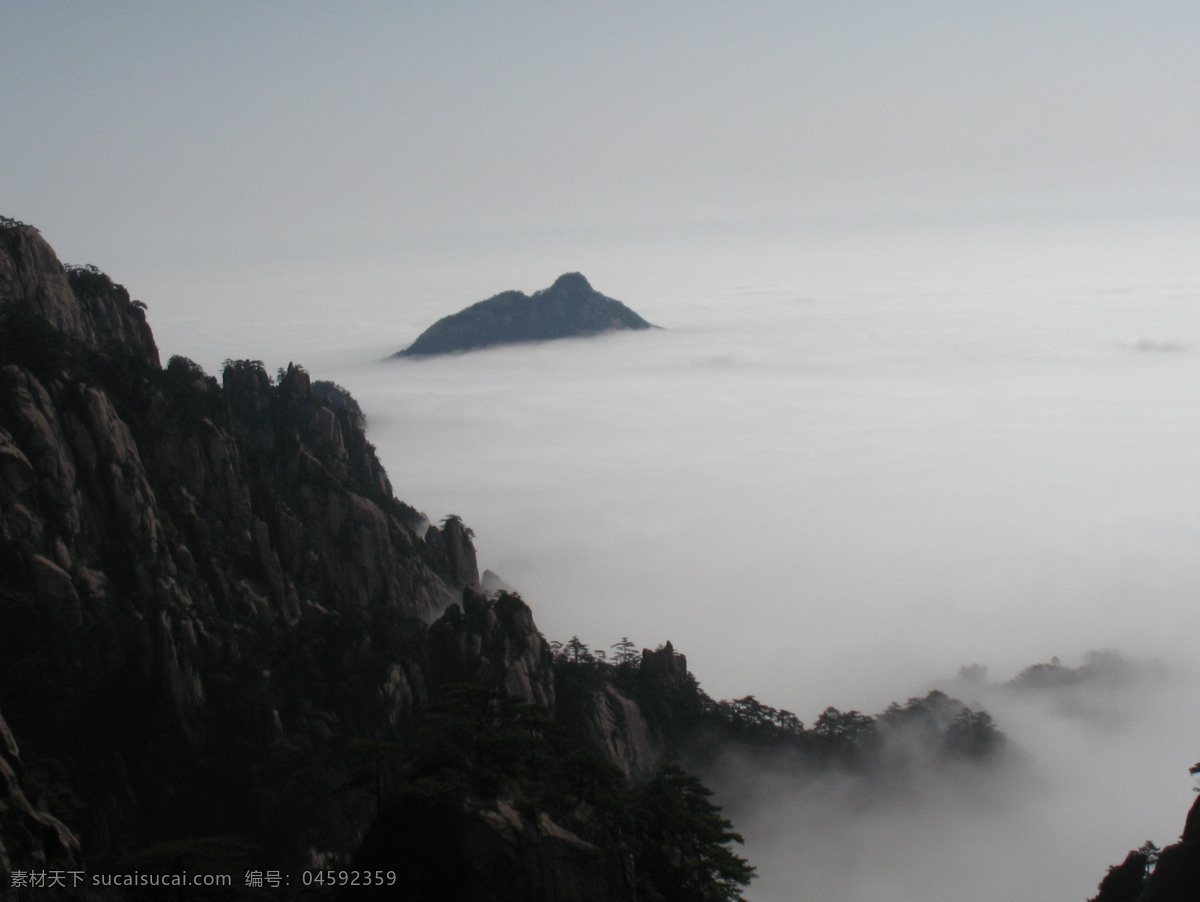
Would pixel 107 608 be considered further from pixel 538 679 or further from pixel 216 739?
pixel 538 679

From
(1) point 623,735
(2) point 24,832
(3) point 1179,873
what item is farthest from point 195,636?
(3) point 1179,873

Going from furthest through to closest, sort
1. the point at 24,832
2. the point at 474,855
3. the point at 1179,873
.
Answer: the point at 1179,873 < the point at 24,832 < the point at 474,855

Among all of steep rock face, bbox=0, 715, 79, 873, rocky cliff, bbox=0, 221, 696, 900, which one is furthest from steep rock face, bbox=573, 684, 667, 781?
steep rock face, bbox=0, 715, 79, 873

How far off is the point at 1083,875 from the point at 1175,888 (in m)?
60.0

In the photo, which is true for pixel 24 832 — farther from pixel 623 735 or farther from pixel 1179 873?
pixel 623 735

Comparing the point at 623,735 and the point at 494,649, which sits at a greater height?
the point at 494,649

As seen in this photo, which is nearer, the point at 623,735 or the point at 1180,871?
the point at 1180,871

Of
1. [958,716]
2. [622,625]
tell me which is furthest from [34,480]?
[622,625]

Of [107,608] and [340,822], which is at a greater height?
[107,608]

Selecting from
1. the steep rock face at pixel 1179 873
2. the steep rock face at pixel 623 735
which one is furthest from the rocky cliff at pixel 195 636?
the steep rock face at pixel 1179 873

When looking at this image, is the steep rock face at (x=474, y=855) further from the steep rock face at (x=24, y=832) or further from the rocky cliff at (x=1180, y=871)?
the rocky cliff at (x=1180, y=871)

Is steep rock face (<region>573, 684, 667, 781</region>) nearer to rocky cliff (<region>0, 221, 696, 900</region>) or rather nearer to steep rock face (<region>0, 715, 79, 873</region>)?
rocky cliff (<region>0, 221, 696, 900</region>)

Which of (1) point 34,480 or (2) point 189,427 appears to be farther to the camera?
(2) point 189,427

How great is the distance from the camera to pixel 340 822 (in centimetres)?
5662
